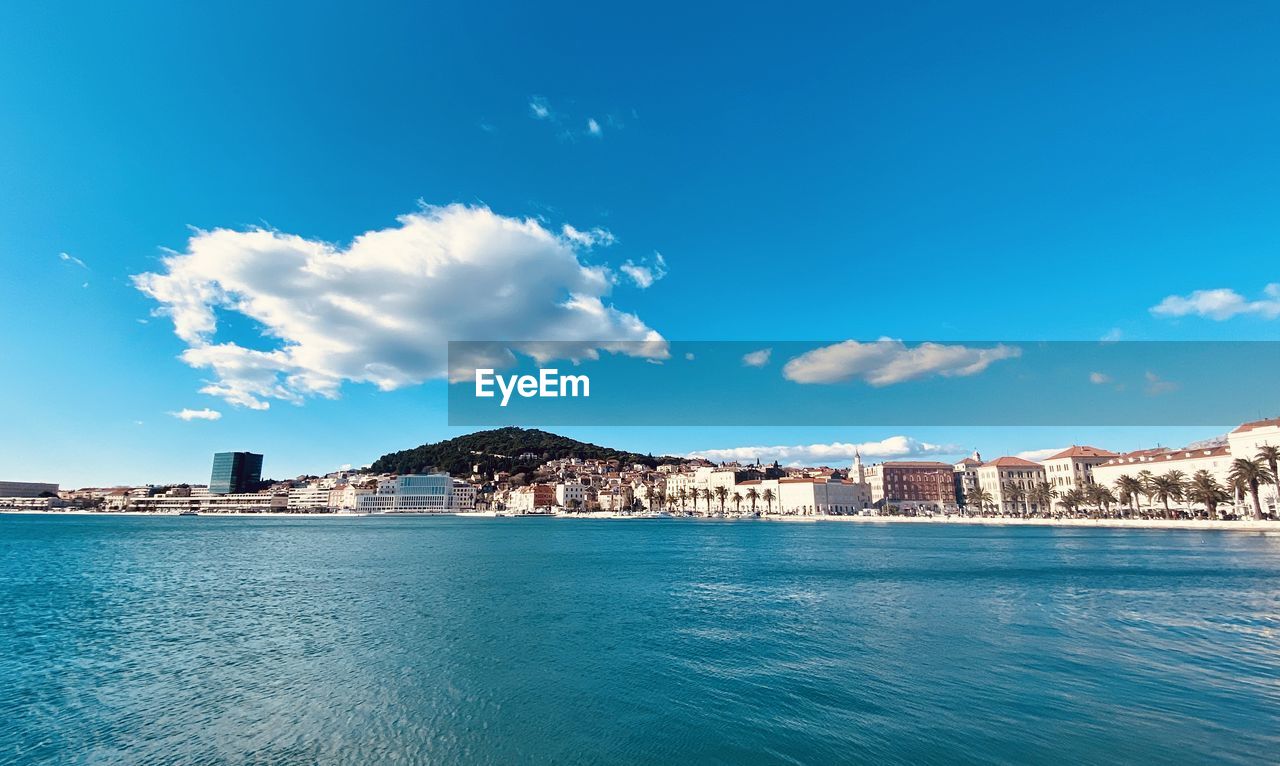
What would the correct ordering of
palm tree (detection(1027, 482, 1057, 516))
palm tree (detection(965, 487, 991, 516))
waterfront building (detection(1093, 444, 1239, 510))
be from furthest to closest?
palm tree (detection(965, 487, 991, 516)), palm tree (detection(1027, 482, 1057, 516)), waterfront building (detection(1093, 444, 1239, 510))

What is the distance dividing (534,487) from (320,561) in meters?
148

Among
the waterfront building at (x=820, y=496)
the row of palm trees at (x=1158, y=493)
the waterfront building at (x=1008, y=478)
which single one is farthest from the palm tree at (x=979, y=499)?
the waterfront building at (x=820, y=496)

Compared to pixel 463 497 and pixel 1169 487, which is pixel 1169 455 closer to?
pixel 1169 487

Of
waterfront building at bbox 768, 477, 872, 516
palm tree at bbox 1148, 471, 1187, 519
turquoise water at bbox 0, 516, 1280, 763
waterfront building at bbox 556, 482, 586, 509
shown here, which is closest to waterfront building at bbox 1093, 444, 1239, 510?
palm tree at bbox 1148, 471, 1187, 519

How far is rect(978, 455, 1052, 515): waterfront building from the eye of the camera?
396ft

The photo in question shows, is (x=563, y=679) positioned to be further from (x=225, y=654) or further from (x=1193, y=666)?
(x=1193, y=666)

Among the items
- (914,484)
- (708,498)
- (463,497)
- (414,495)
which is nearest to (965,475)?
(914,484)

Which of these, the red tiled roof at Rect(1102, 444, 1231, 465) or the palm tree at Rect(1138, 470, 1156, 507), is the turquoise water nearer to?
the palm tree at Rect(1138, 470, 1156, 507)

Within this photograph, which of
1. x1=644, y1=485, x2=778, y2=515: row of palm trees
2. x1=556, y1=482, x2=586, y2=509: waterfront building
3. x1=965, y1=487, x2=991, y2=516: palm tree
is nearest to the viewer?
x1=965, y1=487, x2=991, y2=516: palm tree

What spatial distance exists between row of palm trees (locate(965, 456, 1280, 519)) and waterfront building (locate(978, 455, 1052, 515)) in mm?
665

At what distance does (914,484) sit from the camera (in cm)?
14388

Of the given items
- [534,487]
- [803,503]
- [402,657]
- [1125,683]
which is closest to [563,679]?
[402,657]

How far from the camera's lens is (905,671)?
1325 centimetres

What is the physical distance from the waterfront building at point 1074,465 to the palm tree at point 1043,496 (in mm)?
4518
